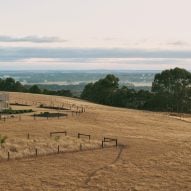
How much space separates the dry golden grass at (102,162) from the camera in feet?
101

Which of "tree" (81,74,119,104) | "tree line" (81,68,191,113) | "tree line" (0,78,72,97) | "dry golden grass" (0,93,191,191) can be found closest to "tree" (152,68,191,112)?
"tree line" (81,68,191,113)

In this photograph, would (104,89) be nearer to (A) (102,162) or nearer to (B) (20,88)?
(B) (20,88)

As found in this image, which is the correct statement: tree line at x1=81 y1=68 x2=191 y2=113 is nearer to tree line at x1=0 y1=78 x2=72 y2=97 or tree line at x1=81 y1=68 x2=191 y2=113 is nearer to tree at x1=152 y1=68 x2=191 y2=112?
tree at x1=152 y1=68 x2=191 y2=112

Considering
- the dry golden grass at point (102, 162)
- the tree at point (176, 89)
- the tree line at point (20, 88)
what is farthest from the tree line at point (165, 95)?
the dry golden grass at point (102, 162)

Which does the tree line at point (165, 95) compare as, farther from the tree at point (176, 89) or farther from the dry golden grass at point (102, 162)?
the dry golden grass at point (102, 162)

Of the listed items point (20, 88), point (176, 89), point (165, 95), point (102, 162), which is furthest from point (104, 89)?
point (102, 162)

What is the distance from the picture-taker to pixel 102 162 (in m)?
36.9

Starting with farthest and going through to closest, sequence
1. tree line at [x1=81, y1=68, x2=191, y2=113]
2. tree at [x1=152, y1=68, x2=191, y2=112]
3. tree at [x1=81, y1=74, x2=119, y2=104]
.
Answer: tree at [x1=81, y1=74, x2=119, y2=104]
tree at [x1=152, y1=68, x2=191, y2=112]
tree line at [x1=81, y1=68, x2=191, y2=113]

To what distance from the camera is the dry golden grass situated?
101ft

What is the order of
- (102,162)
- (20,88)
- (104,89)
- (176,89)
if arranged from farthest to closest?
(20,88) → (104,89) → (176,89) → (102,162)

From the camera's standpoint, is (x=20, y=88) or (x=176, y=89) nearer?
(x=176, y=89)

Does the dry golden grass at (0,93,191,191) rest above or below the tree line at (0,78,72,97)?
below

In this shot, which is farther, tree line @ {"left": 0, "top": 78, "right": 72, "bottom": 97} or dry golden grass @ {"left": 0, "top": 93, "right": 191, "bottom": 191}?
tree line @ {"left": 0, "top": 78, "right": 72, "bottom": 97}

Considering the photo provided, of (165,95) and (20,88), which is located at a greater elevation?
(20,88)
